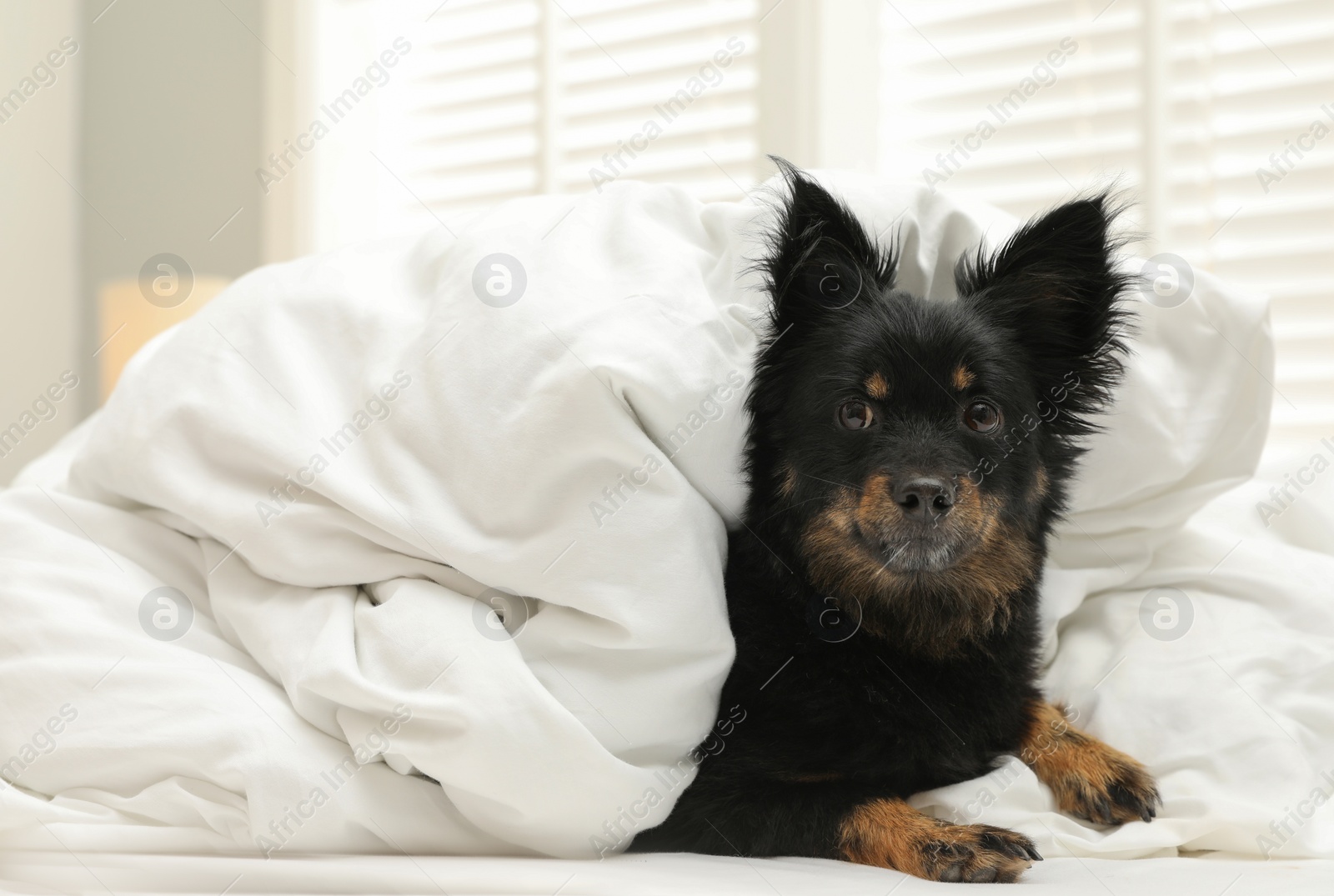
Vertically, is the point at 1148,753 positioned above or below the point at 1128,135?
below

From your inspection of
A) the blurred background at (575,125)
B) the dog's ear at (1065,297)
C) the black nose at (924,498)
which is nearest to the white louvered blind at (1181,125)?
the blurred background at (575,125)

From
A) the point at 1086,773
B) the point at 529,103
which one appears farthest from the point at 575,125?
the point at 1086,773

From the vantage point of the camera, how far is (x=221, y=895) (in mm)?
1409

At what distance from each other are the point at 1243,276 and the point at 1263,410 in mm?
1401

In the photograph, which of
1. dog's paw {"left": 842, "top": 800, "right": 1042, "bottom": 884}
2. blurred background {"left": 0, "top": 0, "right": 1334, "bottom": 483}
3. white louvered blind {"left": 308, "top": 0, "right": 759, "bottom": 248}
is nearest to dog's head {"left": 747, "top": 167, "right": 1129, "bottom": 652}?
dog's paw {"left": 842, "top": 800, "right": 1042, "bottom": 884}

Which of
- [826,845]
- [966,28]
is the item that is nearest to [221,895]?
[826,845]

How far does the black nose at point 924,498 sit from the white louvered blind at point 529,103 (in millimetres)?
2484

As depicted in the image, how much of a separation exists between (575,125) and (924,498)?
10.5 feet

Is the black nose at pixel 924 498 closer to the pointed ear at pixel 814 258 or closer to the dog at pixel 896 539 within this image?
the dog at pixel 896 539

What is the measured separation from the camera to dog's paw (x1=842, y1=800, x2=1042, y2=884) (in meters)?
1.48

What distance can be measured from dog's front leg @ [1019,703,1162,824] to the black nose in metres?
0.56

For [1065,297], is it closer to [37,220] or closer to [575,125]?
[575,125]

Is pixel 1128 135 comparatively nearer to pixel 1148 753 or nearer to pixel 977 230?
pixel 977 230

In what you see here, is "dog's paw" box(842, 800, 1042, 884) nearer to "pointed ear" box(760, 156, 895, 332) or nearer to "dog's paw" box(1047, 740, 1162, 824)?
"dog's paw" box(1047, 740, 1162, 824)
